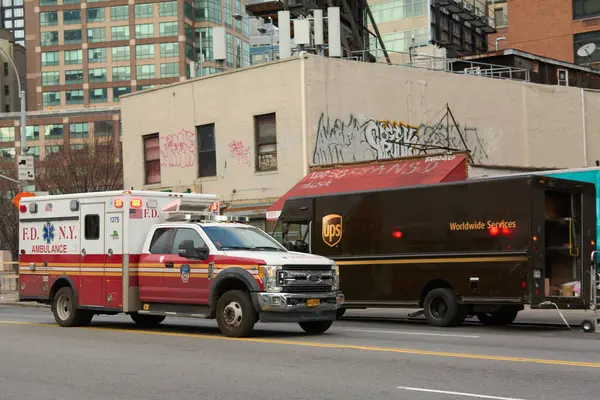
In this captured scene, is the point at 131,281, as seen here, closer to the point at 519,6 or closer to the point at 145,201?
the point at 145,201

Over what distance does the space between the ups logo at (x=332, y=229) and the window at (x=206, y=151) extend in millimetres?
10957

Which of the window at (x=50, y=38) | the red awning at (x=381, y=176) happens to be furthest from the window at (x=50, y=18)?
the red awning at (x=381, y=176)

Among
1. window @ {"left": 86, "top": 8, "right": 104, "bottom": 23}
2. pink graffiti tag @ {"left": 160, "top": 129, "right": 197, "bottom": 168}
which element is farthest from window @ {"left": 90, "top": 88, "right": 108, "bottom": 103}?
pink graffiti tag @ {"left": 160, "top": 129, "right": 197, "bottom": 168}

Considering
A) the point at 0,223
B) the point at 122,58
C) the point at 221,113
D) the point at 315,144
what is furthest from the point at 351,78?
the point at 122,58

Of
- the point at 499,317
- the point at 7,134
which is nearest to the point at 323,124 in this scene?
the point at 499,317

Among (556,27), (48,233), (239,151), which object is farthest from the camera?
(556,27)

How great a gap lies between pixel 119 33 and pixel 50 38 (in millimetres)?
9906

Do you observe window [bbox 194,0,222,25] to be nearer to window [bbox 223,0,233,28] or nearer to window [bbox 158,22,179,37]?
window [bbox 223,0,233,28]

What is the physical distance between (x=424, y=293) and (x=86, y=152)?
1514 inches

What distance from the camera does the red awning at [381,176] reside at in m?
24.9

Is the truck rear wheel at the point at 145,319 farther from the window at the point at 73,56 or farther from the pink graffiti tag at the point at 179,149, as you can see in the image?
the window at the point at 73,56

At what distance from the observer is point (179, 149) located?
32812 mm

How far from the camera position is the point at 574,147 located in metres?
34.8

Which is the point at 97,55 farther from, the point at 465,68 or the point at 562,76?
the point at 465,68
